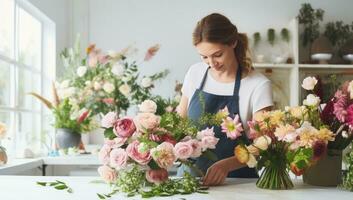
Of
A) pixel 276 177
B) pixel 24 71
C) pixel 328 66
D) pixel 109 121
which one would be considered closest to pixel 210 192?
pixel 276 177

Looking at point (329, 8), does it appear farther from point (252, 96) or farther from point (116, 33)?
point (252, 96)

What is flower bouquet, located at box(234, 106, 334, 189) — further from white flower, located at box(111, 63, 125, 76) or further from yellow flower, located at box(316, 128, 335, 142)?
white flower, located at box(111, 63, 125, 76)

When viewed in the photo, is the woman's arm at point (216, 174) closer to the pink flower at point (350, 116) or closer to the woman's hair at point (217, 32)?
the pink flower at point (350, 116)

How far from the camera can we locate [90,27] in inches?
157

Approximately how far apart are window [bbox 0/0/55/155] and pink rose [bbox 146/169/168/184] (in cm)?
154

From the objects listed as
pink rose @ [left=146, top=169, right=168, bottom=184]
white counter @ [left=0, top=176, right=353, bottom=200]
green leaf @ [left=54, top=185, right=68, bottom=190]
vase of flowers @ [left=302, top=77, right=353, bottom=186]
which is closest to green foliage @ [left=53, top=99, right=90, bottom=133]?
white counter @ [left=0, top=176, right=353, bottom=200]

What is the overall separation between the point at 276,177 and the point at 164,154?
1.18 ft

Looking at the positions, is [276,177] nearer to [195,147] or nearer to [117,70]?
[195,147]

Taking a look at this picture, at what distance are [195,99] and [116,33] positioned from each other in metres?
2.27

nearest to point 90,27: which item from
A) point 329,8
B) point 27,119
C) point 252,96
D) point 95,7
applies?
point 95,7

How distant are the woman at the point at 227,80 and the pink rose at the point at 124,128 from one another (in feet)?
1.80

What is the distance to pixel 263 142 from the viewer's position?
1234 millimetres

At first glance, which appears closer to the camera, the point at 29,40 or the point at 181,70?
the point at 29,40

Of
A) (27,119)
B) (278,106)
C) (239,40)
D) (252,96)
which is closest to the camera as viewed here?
(252,96)
